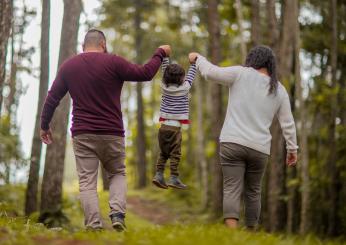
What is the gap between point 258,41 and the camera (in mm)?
17516

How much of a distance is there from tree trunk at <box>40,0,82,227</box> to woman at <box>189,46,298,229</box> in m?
5.52

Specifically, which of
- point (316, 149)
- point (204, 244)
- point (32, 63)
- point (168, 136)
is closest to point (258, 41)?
point (316, 149)

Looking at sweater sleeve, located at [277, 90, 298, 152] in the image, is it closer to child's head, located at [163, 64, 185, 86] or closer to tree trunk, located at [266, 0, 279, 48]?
child's head, located at [163, 64, 185, 86]

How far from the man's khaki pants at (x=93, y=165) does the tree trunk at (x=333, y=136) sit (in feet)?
35.0

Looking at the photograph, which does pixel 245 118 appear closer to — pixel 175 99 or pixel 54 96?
pixel 175 99

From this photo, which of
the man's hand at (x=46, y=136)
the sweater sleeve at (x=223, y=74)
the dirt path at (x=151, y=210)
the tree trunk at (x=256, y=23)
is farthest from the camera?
the dirt path at (x=151, y=210)

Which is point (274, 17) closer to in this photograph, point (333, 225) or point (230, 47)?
point (333, 225)

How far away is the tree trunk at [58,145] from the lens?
1228cm

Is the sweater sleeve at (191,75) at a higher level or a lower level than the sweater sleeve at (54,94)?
higher

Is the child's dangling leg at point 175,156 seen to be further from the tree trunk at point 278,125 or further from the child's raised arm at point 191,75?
the tree trunk at point 278,125

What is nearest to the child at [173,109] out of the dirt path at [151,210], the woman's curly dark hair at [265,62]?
the woman's curly dark hair at [265,62]

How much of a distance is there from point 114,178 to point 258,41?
10.8 m

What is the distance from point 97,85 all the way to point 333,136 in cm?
1137

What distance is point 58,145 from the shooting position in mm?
Answer: 12617
